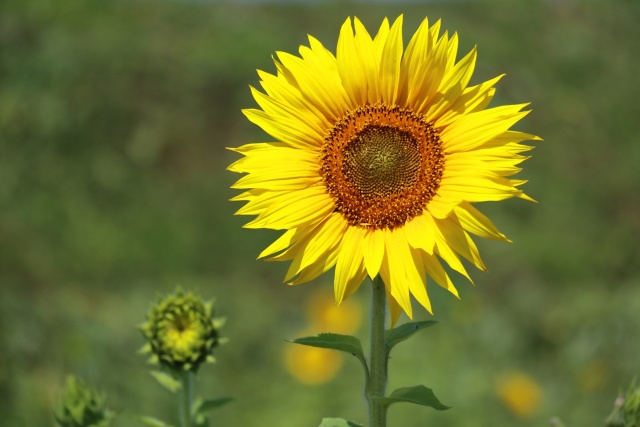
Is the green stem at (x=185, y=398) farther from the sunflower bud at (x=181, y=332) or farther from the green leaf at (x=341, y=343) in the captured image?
the green leaf at (x=341, y=343)

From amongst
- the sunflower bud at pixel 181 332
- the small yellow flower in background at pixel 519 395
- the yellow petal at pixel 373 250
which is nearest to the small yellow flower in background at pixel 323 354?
the small yellow flower in background at pixel 519 395

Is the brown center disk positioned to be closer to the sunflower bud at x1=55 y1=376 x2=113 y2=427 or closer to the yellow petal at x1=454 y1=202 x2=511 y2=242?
the yellow petal at x1=454 y1=202 x2=511 y2=242

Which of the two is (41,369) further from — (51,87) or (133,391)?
(51,87)

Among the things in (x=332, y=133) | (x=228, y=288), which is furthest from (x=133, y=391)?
(x=332, y=133)

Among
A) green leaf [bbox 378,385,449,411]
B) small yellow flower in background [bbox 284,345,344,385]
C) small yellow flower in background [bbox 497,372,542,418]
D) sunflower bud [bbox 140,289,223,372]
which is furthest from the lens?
small yellow flower in background [bbox 284,345,344,385]

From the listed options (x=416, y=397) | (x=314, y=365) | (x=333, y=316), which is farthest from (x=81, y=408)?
(x=333, y=316)

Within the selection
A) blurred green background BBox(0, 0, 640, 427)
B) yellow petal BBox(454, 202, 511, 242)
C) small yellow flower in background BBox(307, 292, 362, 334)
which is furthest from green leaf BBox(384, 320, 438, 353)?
small yellow flower in background BBox(307, 292, 362, 334)
